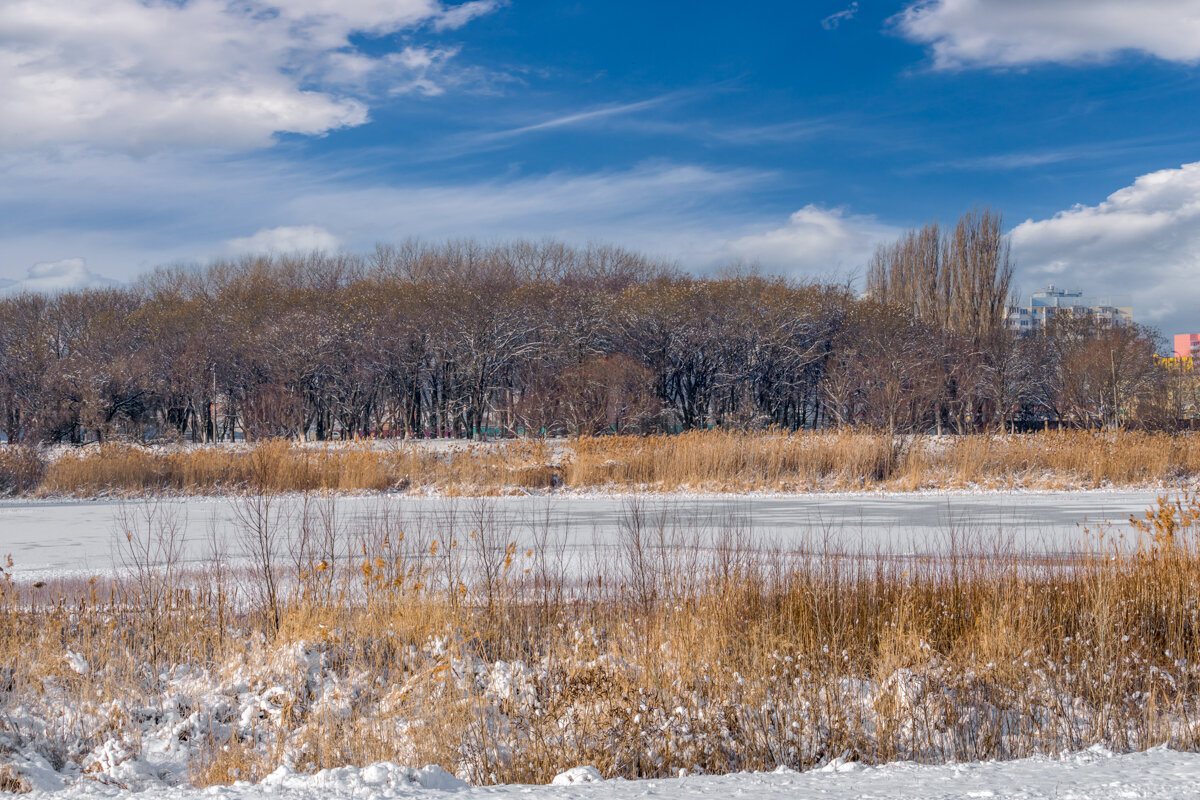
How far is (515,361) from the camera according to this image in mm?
38656

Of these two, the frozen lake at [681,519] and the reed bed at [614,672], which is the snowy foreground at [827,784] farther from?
the frozen lake at [681,519]

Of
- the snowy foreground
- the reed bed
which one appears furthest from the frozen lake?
the snowy foreground

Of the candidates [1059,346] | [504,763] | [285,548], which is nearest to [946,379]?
[1059,346]

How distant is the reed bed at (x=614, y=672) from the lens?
4.89 metres

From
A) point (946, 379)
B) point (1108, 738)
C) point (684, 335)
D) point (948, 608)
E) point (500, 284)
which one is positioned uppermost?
point (500, 284)

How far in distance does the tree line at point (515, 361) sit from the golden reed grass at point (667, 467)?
12930 millimetres

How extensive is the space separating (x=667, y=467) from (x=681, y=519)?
581 cm

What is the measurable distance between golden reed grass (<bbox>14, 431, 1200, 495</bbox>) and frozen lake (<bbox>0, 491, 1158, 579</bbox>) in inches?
43.2

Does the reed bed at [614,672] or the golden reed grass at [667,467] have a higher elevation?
the golden reed grass at [667,467]

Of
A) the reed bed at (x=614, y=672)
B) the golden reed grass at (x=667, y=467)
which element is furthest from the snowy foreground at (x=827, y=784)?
the golden reed grass at (x=667, y=467)

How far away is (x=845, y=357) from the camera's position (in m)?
38.8

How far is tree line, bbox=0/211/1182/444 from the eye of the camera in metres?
34.6

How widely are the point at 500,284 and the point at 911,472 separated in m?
27.0

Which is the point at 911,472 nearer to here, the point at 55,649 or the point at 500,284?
the point at 55,649
